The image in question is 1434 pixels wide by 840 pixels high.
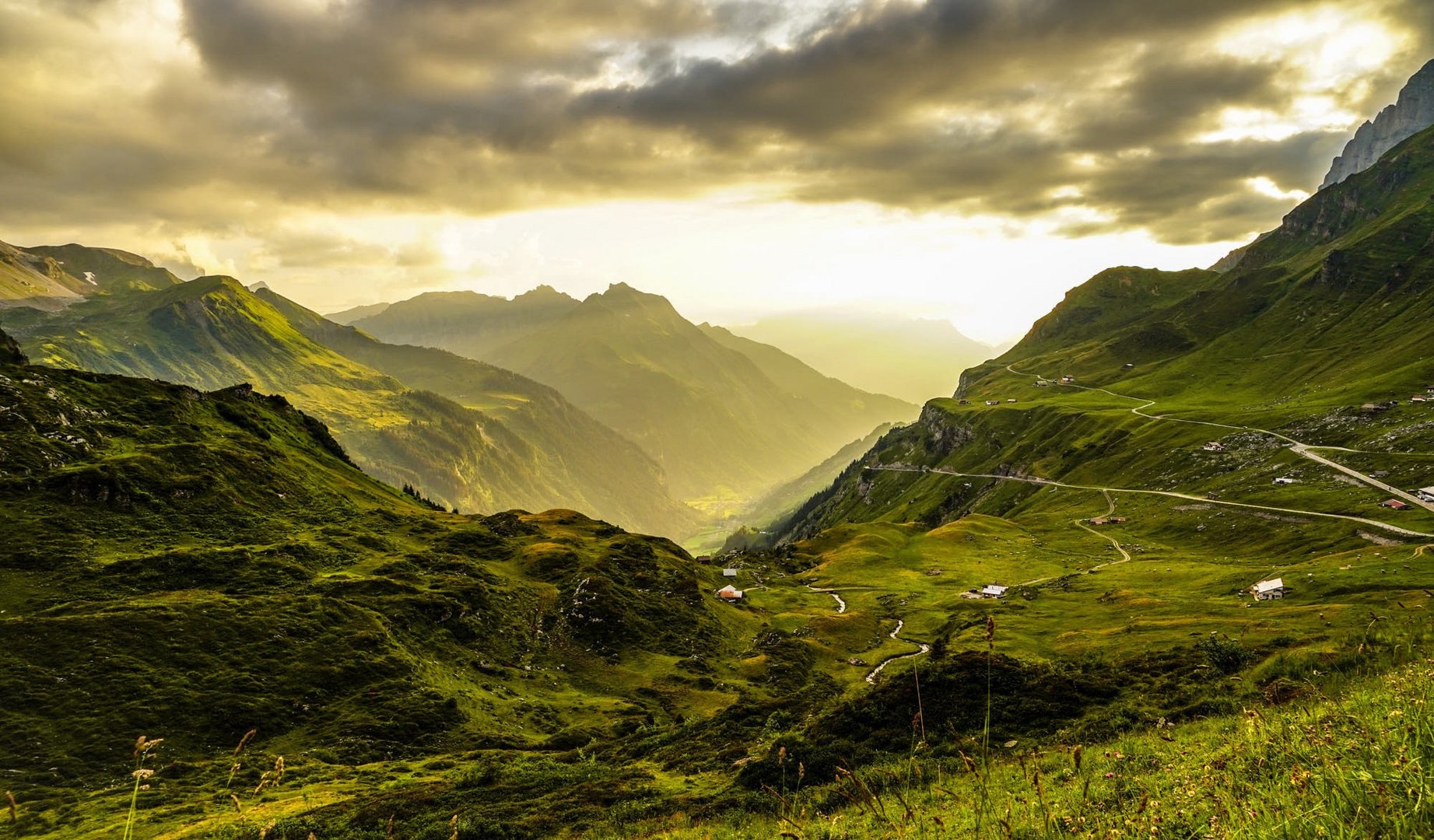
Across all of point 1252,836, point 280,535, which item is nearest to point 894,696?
point 1252,836

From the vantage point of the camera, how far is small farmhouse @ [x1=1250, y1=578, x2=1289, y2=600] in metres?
80.8

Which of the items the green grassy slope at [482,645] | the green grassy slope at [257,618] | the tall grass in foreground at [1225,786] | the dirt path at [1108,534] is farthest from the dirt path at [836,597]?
the tall grass in foreground at [1225,786]

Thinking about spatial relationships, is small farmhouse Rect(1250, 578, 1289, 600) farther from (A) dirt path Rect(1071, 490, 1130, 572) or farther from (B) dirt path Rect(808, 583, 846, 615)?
(B) dirt path Rect(808, 583, 846, 615)

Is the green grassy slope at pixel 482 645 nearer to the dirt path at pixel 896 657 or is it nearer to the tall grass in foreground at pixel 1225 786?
the tall grass in foreground at pixel 1225 786

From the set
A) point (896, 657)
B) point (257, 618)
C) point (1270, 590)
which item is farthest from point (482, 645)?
point (1270, 590)

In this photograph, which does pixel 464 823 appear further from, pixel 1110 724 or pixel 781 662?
pixel 781 662

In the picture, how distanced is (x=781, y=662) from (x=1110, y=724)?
65.6 m

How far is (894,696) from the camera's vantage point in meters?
34.2

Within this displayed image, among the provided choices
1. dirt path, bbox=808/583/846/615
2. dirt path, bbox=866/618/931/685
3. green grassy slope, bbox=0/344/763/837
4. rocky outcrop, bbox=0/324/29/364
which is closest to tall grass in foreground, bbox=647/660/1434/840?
green grassy slope, bbox=0/344/763/837

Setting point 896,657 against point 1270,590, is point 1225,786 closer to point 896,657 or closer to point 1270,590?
point 896,657

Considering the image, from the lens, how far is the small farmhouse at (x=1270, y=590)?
80.8 metres

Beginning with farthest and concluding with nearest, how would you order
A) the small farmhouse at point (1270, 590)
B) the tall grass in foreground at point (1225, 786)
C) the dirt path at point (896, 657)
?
the small farmhouse at point (1270, 590) → the dirt path at point (896, 657) → the tall grass in foreground at point (1225, 786)

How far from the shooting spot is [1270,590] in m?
81.9

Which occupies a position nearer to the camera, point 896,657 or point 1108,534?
point 896,657
